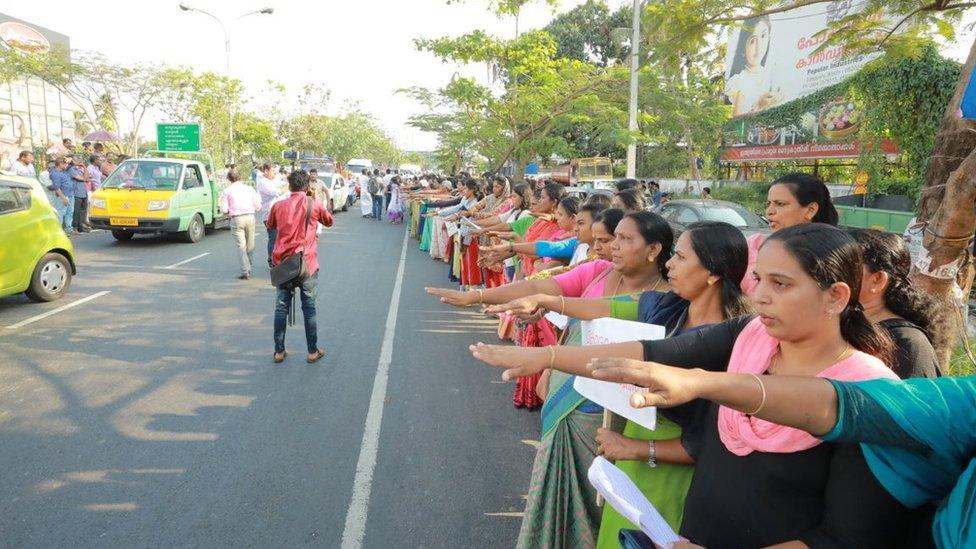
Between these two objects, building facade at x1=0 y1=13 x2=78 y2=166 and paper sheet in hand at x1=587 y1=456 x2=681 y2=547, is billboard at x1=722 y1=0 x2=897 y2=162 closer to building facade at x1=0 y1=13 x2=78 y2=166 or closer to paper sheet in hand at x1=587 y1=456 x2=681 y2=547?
paper sheet in hand at x1=587 y1=456 x2=681 y2=547

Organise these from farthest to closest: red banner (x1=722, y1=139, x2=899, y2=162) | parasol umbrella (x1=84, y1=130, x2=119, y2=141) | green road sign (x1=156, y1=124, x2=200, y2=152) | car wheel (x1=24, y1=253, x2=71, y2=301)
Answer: parasol umbrella (x1=84, y1=130, x2=119, y2=141), green road sign (x1=156, y1=124, x2=200, y2=152), red banner (x1=722, y1=139, x2=899, y2=162), car wheel (x1=24, y1=253, x2=71, y2=301)

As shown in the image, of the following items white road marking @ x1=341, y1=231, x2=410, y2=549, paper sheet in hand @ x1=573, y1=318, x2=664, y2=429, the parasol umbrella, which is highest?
the parasol umbrella

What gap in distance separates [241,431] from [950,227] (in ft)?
13.7

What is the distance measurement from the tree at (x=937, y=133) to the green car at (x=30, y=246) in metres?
6.94

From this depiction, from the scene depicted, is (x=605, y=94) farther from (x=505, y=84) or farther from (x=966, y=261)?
(x=966, y=261)

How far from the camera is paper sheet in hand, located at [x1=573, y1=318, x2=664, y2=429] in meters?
1.91

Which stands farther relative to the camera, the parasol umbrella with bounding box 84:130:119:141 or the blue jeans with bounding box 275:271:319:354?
the parasol umbrella with bounding box 84:130:119:141

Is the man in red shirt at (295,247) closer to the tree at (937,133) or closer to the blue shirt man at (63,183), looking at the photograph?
the tree at (937,133)

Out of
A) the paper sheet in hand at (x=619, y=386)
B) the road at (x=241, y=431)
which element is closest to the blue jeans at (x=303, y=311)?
the road at (x=241, y=431)

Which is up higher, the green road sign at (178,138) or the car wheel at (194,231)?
the green road sign at (178,138)

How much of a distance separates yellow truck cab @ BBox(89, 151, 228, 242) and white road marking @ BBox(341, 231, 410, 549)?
317 inches

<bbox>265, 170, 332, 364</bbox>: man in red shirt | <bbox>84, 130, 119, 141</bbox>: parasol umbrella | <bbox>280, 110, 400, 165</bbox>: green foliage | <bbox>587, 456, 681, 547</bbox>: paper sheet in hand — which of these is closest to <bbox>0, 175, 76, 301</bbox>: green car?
<bbox>265, 170, 332, 364</bbox>: man in red shirt

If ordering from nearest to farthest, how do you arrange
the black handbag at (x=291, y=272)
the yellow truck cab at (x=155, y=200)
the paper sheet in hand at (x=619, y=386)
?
the paper sheet in hand at (x=619, y=386), the black handbag at (x=291, y=272), the yellow truck cab at (x=155, y=200)

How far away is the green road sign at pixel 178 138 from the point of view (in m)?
22.0
